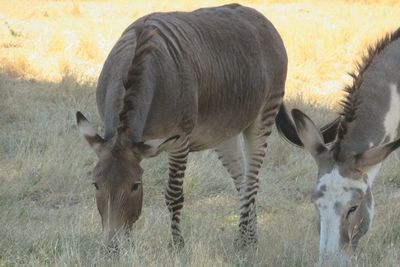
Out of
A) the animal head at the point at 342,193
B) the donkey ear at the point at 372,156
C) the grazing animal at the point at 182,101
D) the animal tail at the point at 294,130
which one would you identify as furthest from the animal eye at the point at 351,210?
the grazing animal at the point at 182,101

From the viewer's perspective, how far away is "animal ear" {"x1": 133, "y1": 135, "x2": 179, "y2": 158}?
5.30 meters

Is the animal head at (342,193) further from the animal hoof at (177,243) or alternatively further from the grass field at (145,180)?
the animal hoof at (177,243)

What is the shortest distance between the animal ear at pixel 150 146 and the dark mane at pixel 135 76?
0.42ft

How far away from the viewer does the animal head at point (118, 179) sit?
516 centimetres

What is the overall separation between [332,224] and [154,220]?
8.04 feet

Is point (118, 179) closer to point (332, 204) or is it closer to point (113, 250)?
point (113, 250)

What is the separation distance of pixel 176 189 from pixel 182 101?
888mm

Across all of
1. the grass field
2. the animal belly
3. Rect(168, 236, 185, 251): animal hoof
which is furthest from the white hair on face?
the animal belly

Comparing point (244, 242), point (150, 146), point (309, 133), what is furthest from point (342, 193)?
point (244, 242)

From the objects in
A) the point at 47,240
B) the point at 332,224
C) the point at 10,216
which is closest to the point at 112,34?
the point at 10,216

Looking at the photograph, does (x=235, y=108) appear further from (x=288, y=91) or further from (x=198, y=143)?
(x=288, y=91)

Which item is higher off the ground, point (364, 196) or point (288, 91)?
A: point (364, 196)

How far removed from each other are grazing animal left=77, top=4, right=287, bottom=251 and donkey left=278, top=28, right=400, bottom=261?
0.92 meters

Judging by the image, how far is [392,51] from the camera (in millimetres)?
6219
